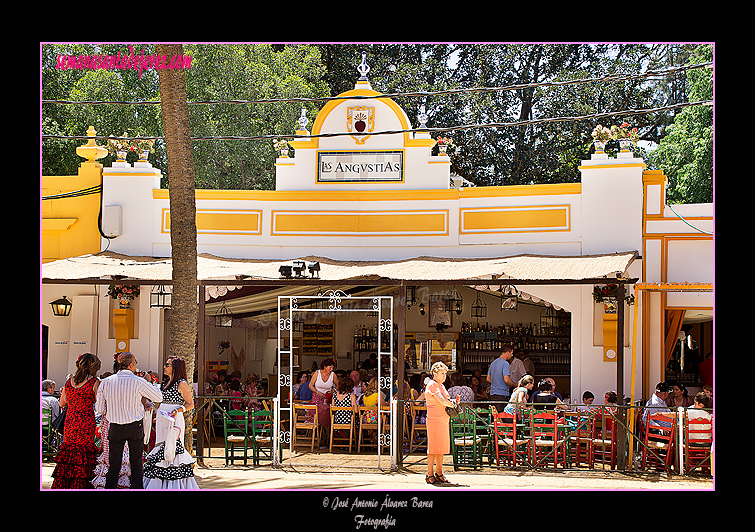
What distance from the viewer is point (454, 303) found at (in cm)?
1477

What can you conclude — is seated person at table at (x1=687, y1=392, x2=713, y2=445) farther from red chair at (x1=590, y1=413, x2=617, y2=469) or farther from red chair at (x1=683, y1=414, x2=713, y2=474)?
red chair at (x1=590, y1=413, x2=617, y2=469)

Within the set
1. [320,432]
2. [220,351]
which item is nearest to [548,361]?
[320,432]

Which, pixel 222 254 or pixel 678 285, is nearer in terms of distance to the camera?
pixel 678 285

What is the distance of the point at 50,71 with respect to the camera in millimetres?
21828

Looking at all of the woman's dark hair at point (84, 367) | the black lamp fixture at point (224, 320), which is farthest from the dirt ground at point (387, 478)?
the black lamp fixture at point (224, 320)

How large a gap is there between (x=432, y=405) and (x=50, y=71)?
17432 millimetres

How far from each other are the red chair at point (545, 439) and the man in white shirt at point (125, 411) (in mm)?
4770

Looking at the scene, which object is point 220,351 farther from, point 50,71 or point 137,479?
point 50,71

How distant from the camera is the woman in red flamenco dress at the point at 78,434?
25.3ft

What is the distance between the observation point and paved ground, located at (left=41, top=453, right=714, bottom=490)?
29.1 ft

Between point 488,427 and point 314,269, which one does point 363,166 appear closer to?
point 314,269

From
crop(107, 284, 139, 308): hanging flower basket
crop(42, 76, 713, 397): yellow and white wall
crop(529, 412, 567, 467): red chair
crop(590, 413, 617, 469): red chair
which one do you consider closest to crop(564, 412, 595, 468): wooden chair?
crop(590, 413, 617, 469): red chair

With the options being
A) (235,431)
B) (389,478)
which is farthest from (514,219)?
(235,431)

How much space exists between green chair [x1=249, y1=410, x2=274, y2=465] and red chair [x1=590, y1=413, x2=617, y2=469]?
4.22 m
